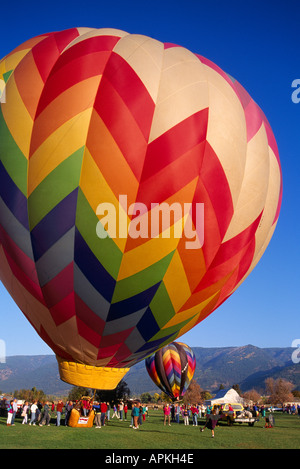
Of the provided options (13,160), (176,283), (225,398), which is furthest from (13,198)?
(225,398)

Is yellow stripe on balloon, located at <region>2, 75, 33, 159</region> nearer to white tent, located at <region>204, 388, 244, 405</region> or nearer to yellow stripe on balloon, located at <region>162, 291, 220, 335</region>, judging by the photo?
yellow stripe on balloon, located at <region>162, 291, 220, 335</region>

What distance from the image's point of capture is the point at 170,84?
10961 mm

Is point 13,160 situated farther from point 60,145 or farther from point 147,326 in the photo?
point 147,326

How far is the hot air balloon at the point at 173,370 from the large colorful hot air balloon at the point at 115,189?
21057mm

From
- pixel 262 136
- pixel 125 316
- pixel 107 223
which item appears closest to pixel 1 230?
pixel 107 223

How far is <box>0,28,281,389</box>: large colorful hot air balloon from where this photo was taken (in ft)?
34.0

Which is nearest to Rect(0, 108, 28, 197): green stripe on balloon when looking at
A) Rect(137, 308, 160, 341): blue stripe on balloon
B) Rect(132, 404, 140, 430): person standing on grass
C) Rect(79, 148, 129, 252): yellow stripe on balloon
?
Rect(79, 148, 129, 252): yellow stripe on balloon

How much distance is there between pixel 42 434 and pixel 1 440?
6.64 feet

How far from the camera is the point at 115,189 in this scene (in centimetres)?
1023

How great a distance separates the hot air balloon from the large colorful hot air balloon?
69.1 ft

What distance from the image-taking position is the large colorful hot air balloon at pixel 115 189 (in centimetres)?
1037

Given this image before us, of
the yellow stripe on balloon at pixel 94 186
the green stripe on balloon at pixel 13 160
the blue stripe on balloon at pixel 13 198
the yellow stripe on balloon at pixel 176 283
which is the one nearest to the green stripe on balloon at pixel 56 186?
the yellow stripe on balloon at pixel 94 186

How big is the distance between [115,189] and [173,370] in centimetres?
2484
